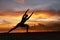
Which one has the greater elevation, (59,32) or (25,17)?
(25,17)

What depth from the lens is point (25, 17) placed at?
24.3m

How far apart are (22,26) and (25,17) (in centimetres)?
179
